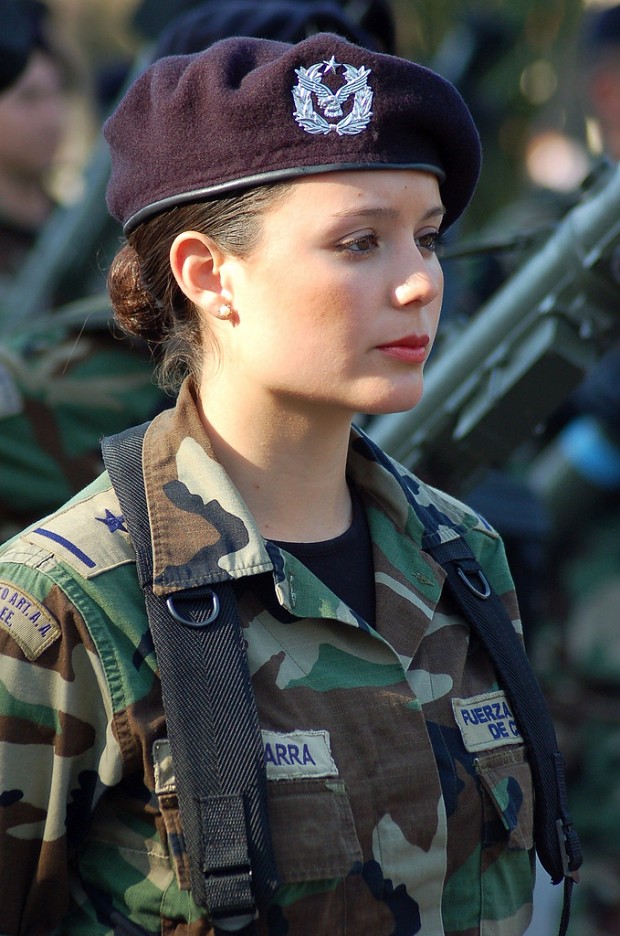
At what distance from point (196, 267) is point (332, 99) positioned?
0.30 m

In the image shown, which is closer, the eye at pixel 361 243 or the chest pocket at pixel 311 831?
the chest pocket at pixel 311 831

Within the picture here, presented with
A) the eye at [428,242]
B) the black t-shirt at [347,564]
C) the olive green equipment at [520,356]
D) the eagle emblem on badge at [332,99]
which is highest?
the eagle emblem on badge at [332,99]

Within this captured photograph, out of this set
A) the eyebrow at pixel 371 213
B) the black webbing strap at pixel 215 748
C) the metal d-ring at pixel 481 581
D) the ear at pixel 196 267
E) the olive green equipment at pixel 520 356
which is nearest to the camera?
the black webbing strap at pixel 215 748

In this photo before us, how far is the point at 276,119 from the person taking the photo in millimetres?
1655

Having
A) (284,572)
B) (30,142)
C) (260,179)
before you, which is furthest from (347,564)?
(30,142)

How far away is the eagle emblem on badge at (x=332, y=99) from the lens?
5.43ft

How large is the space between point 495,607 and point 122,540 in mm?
579

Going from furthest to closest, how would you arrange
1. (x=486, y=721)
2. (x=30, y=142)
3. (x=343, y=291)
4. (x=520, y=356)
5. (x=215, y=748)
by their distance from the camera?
(x=30, y=142)
(x=520, y=356)
(x=486, y=721)
(x=343, y=291)
(x=215, y=748)

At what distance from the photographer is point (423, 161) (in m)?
1.72

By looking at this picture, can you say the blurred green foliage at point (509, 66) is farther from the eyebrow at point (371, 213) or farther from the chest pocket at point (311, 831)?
the chest pocket at point (311, 831)

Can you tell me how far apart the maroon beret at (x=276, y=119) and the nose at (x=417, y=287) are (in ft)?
0.46

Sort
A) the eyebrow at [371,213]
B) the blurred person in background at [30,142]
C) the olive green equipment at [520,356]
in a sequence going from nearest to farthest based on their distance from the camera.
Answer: the eyebrow at [371,213] → the olive green equipment at [520,356] → the blurred person in background at [30,142]

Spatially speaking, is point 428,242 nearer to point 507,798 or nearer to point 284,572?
point 284,572

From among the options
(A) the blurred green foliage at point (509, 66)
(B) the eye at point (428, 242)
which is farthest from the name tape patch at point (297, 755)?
(A) the blurred green foliage at point (509, 66)
